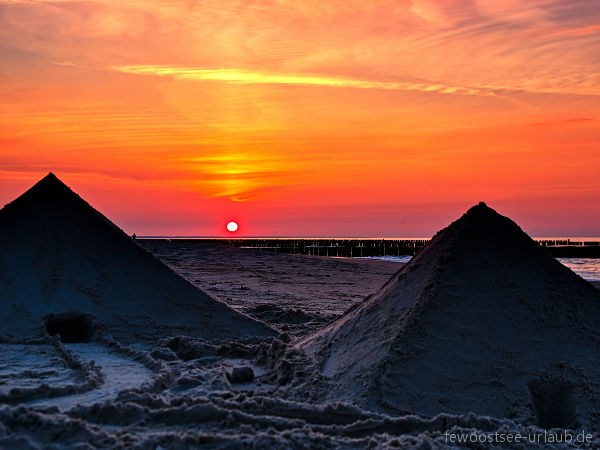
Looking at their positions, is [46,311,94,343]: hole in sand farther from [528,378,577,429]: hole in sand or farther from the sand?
[528,378,577,429]: hole in sand

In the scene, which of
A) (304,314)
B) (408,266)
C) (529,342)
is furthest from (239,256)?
(529,342)

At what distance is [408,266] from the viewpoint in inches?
231

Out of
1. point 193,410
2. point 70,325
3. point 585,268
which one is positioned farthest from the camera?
point 585,268

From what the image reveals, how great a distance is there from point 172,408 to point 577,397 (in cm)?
268

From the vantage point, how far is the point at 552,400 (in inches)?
169

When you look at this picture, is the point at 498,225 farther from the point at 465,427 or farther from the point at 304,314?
the point at 304,314

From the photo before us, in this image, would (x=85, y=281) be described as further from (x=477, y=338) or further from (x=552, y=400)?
(x=552, y=400)

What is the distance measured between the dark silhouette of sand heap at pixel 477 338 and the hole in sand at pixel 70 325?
8.86 ft

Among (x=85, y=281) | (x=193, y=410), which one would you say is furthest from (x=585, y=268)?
(x=193, y=410)

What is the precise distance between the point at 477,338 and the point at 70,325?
4.54m

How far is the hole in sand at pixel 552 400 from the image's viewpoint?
13.7 ft

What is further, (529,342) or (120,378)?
(120,378)

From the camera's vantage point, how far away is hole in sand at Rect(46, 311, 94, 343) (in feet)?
22.5

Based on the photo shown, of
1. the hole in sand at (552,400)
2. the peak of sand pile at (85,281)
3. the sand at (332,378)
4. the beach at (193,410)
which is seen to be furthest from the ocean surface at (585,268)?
the beach at (193,410)
